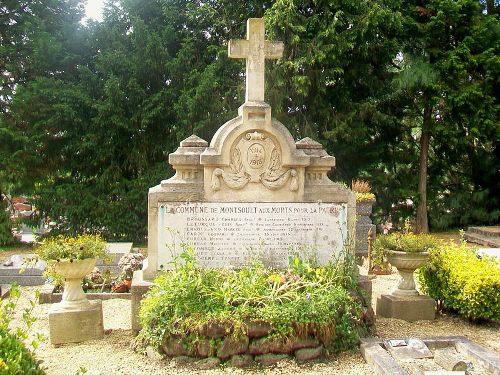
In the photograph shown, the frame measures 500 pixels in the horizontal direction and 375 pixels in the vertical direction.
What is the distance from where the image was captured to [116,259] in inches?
395

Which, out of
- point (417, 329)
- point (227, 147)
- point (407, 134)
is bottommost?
point (417, 329)

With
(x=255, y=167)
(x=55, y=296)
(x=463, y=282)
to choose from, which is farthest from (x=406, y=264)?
(x=55, y=296)

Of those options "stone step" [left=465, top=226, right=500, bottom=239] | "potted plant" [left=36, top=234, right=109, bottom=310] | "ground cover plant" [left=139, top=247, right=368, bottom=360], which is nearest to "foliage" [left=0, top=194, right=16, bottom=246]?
"potted plant" [left=36, top=234, right=109, bottom=310]

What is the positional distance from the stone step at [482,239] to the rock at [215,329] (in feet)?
33.1

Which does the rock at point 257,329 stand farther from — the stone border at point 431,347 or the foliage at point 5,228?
the foliage at point 5,228

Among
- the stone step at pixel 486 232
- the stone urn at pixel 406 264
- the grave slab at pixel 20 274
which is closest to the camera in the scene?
the stone urn at pixel 406 264

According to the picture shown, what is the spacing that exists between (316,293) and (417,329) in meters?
1.79

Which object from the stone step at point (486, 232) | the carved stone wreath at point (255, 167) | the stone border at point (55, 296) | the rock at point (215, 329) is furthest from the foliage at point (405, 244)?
the stone step at point (486, 232)

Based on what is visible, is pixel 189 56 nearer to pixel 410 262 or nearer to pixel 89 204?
pixel 89 204

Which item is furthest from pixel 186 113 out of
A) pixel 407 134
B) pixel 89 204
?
pixel 407 134

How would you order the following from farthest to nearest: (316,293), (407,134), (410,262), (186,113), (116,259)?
(407,134) → (186,113) → (116,259) → (410,262) → (316,293)

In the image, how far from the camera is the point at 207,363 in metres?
4.82

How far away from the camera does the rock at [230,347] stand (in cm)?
485

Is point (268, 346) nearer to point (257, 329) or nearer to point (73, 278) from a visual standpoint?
point (257, 329)
